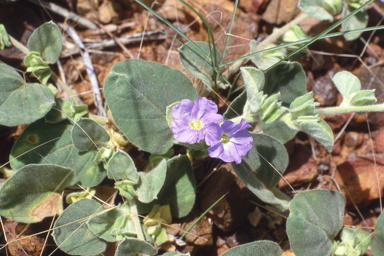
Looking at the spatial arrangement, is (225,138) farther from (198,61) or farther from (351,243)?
(351,243)

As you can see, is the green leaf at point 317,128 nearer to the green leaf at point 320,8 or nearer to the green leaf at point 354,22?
the green leaf at point 320,8

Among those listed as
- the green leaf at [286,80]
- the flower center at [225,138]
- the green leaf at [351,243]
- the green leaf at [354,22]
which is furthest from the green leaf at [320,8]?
the green leaf at [351,243]

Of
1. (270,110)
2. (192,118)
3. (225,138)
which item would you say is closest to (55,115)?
(192,118)

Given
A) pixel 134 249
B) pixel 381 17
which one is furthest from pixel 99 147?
pixel 381 17

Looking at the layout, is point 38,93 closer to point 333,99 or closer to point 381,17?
point 333,99

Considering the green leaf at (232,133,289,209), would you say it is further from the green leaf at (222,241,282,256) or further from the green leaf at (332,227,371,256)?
the green leaf at (332,227,371,256)

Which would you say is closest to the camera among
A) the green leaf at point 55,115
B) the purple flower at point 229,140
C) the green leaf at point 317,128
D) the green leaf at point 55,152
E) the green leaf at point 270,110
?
the purple flower at point 229,140
